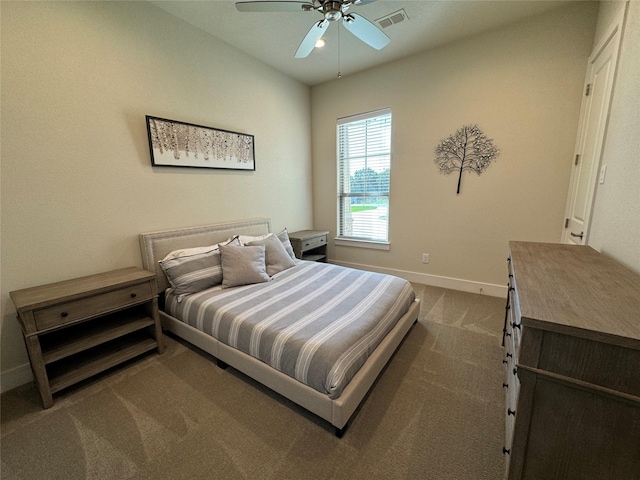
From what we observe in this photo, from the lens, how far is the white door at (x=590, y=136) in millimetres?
1958

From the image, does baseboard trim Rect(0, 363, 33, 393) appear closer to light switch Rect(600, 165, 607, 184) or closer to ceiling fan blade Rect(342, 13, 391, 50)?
ceiling fan blade Rect(342, 13, 391, 50)

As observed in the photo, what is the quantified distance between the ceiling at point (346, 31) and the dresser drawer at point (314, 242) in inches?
92.9

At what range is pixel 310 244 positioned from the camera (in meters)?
3.84

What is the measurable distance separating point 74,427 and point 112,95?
2405 mm

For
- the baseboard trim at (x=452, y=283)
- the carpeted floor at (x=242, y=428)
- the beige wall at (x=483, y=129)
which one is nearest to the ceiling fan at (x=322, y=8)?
the beige wall at (x=483, y=129)

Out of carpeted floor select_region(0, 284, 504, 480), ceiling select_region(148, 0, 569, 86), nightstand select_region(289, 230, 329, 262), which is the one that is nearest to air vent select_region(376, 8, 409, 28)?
ceiling select_region(148, 0, 569, 86)

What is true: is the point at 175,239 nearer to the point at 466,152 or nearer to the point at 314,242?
the point at 314,242

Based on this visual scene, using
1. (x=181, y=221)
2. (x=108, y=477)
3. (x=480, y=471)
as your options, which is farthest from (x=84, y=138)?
(x=480, y=471)

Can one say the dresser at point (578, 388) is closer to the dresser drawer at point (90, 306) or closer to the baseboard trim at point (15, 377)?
the dresser drawer at point (90, 306)

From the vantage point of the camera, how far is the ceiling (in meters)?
2.36

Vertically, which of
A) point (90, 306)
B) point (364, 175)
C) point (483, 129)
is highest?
point (483, 129)

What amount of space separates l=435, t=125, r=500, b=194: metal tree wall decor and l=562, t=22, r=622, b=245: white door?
0.71m

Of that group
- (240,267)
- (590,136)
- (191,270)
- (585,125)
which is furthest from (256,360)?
(585,125)

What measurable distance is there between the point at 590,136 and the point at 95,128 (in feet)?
13.8
